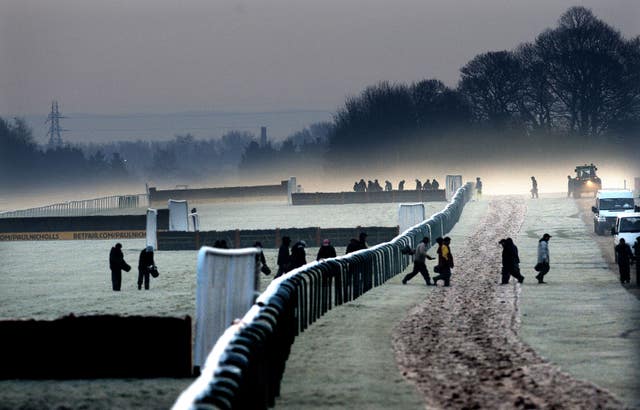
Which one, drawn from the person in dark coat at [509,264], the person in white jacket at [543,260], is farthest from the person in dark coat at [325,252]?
the person in white jacket at [543,260]

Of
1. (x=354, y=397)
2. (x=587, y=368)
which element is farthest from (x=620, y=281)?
(x=354, y=397)

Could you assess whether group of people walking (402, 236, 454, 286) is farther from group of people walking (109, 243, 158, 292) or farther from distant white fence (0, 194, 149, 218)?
distant white fence (0, 194, 149, 218)

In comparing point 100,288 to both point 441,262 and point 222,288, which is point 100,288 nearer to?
point 441,262

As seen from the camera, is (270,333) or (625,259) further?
(625,259)

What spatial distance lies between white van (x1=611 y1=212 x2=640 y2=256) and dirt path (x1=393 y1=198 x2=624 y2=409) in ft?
33.4

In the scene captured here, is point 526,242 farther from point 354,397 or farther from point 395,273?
point 354,397

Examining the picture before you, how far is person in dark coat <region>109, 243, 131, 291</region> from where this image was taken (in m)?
31.3

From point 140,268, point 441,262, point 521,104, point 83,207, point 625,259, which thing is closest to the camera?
point 441,262

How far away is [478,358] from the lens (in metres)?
17.3

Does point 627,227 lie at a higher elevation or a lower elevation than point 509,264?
higher

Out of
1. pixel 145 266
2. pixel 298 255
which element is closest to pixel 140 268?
pixel 145 266

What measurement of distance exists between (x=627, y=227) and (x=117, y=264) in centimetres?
1527

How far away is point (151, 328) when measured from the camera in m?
17.8

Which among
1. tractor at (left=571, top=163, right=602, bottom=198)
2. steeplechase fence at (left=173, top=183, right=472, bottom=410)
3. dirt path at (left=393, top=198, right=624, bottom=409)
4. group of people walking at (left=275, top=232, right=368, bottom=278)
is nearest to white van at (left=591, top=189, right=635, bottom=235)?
steeplechase fence at (left=173, top=183, right=472, bottom=410)
